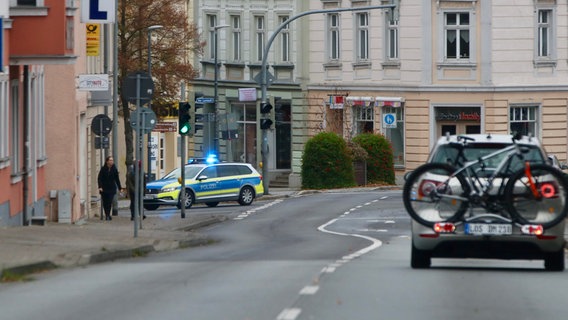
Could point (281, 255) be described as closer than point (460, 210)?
No

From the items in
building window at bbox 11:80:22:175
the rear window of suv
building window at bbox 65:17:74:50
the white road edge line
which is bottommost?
the white road edge line

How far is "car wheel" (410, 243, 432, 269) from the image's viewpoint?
18.5 metres

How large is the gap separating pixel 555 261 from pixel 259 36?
161ft

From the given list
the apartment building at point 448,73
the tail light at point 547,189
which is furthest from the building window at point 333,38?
the tail light at point 547,189

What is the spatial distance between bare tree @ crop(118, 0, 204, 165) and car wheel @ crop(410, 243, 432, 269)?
→ 34.3 metres

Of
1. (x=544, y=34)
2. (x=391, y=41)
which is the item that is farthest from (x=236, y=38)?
(x=544, y=34)

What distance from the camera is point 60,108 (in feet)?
116

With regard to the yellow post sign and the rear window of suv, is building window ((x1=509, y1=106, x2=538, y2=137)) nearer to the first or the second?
the yellow post sign

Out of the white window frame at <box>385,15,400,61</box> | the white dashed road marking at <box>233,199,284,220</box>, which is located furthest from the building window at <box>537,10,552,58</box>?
the white dashed road marking at <box>233,199,284,220</box>

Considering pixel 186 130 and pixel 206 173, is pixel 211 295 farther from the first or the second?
pixel 206 173

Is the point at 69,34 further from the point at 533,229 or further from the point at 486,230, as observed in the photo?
the point at 533,229

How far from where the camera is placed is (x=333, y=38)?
64.6m

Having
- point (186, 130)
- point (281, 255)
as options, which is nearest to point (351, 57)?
point (186, 130)

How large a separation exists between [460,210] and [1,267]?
5552 mm
